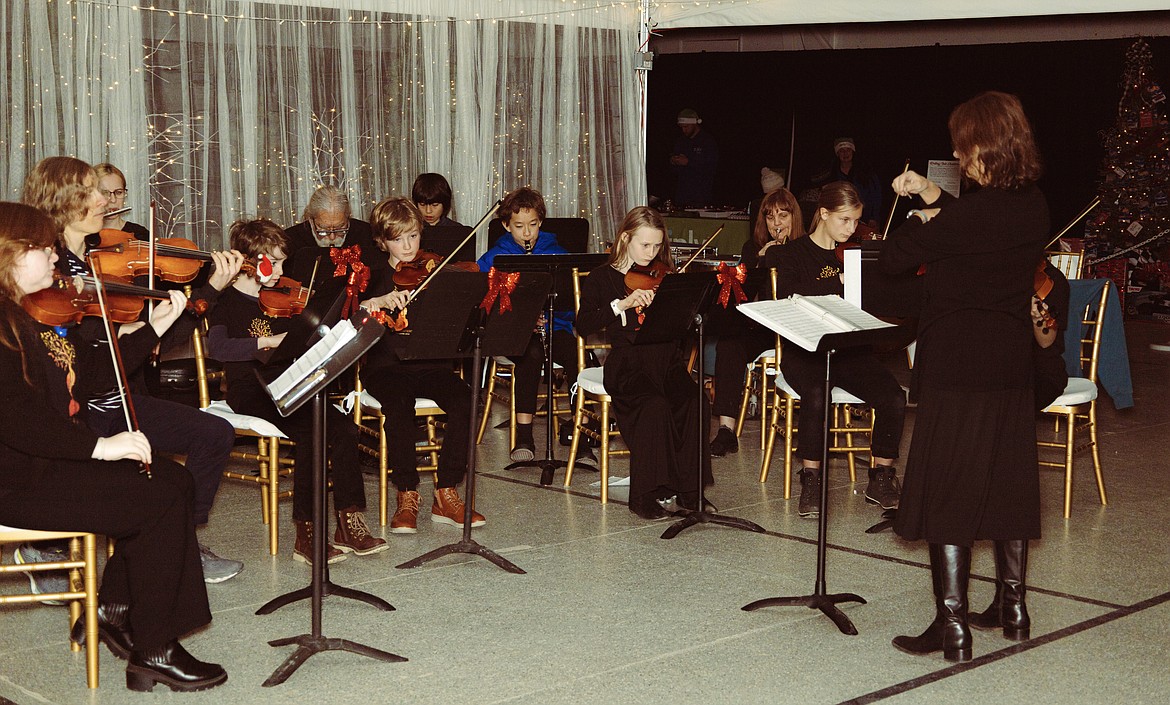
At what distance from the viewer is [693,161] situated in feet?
34.9

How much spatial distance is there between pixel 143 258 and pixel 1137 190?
1003 cm

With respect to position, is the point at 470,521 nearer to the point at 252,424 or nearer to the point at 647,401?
the point at 252,424

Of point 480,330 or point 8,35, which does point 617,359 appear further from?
point 8,35

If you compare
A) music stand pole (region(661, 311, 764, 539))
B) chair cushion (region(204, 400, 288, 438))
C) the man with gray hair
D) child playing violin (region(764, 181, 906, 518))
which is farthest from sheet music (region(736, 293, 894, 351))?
the man with gray hair

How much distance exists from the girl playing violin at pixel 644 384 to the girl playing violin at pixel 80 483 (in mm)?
1997

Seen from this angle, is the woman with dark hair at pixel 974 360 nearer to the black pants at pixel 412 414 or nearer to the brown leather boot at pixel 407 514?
the black pants at pixel 412 414

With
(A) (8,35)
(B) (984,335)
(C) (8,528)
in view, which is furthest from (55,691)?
(A) (8,35)

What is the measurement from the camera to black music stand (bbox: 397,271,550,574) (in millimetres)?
3736

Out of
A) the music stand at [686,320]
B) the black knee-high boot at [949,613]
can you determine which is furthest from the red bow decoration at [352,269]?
the black knee-high boot at [949,613]

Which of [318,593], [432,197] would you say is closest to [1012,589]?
[318,593]

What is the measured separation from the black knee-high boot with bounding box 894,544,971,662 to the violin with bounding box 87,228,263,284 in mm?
2404

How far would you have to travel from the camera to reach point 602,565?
3.98 m

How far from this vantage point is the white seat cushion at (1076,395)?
4.57 m

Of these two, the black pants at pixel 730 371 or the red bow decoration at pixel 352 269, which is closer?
the red bow decoration at pixel 352 269
